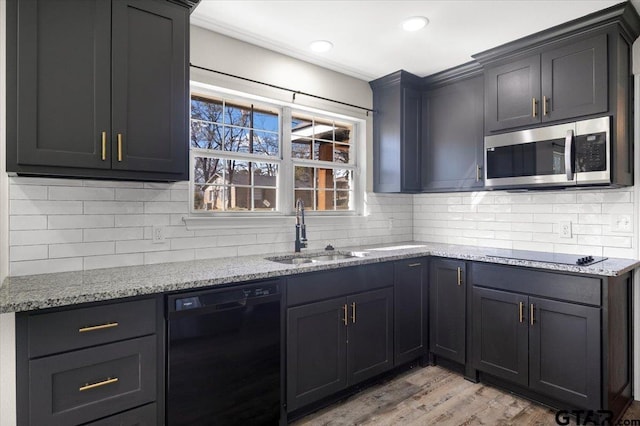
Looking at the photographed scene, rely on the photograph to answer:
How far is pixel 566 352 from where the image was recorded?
237 centimetres

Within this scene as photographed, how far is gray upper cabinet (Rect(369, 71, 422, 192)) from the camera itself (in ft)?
11.6

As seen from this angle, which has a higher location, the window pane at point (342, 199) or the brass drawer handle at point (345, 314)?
the window pane at point (342, 199)

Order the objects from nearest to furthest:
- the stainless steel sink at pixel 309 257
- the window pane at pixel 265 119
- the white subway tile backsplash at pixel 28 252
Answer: the white subway tile backsplash at pixel 28 252, the stainless steel sink at pixel 309 257, the window pane at pixel 265 119

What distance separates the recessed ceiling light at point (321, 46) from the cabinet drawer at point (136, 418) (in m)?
2.58

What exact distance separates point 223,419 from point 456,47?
3.01m

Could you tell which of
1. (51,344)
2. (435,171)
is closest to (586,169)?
(435,171)

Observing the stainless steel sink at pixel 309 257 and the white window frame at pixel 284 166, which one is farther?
the stainless steel sink at pixel 309 257

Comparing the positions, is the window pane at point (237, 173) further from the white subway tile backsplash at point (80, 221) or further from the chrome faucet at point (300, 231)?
the white subway tile backsplash at point (80, 221)

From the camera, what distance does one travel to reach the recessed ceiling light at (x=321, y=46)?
2.87 m

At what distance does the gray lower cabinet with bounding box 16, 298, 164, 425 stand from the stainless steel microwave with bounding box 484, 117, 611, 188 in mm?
2622

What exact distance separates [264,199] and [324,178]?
690mm

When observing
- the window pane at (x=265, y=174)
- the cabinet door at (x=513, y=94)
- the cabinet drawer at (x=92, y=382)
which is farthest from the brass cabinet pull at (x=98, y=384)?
the cabinet door at (x=513, y=94)

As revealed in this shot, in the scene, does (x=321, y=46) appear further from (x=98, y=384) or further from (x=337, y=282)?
(x=98, y=384)

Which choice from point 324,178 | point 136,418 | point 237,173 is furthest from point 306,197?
point 136,418
